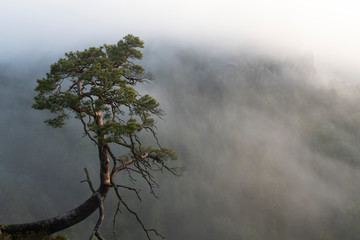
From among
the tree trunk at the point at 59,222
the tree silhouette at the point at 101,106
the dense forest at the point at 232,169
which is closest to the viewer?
the tree silhouette at the point at 101,106

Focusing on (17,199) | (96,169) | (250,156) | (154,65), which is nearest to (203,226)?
(250,156)

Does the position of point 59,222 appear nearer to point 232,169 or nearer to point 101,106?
point 101,106

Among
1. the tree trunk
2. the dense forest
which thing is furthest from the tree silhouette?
the dense forest

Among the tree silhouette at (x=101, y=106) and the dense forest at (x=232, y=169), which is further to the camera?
the dense forest at (x=232, y=169)

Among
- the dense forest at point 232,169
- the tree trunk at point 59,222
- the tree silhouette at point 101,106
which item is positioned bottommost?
the tree trunk at point 59,222

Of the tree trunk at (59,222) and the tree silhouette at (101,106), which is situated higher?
the tree silhouette at (101,106)

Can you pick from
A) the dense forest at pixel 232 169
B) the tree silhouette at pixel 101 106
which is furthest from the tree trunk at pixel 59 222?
the dense forest at pixel 232 169

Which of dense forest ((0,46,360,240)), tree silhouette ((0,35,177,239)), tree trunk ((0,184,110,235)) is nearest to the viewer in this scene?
tree silhouette ((0,35,177,239))

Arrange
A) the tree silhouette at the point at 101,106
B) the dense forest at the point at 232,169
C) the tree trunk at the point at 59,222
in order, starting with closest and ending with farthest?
the tree silhouette at the point at 101,106, the tree trunk at the point at 59,222, the dense forest at the point at 232,169

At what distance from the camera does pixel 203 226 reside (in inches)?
3351

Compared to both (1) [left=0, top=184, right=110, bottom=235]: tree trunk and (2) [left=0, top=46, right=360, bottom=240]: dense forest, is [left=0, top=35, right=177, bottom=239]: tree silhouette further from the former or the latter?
(2) [left=0, top=46, right=360, bottom=240]: dense forest

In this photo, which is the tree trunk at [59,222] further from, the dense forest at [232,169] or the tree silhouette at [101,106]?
the dense forest at [232,169]

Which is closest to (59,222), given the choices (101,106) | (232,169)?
(101,106)

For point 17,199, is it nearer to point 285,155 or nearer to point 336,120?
point 285,155
